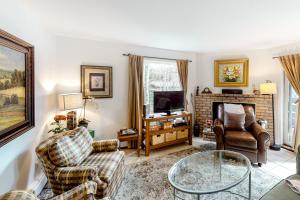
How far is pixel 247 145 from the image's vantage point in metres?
2.90

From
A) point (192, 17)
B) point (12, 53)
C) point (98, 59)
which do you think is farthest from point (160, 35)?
point (12, 53)

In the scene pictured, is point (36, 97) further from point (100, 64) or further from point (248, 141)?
point (248, 141)

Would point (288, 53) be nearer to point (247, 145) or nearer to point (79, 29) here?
point (247, 145)

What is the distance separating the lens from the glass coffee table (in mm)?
1864

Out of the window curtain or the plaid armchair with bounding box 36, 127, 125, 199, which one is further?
the window curtain

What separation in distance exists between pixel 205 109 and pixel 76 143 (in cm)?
348

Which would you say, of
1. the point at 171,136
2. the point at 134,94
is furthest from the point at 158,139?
the point at 134,94

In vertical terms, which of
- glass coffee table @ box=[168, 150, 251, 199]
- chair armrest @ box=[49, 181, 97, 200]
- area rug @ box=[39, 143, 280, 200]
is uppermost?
chair armrest @ box=[49, 181, 97, 200]

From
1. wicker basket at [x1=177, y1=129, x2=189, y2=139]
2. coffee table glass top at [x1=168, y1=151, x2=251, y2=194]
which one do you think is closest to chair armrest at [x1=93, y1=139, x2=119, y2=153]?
coffee table glass top at [x1=168, y1=151, x2=251, y2=194]

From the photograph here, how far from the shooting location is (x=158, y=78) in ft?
14.1

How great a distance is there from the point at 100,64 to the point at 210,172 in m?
2.78

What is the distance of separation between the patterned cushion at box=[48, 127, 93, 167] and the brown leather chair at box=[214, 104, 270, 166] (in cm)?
232

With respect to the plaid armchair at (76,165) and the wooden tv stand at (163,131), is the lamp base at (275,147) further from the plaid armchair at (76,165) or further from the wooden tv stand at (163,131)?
the plaid armchair at (76,165)

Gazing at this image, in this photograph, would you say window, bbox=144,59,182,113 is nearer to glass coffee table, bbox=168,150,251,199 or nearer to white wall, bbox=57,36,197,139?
white wall, bbox=57,36,197,139
